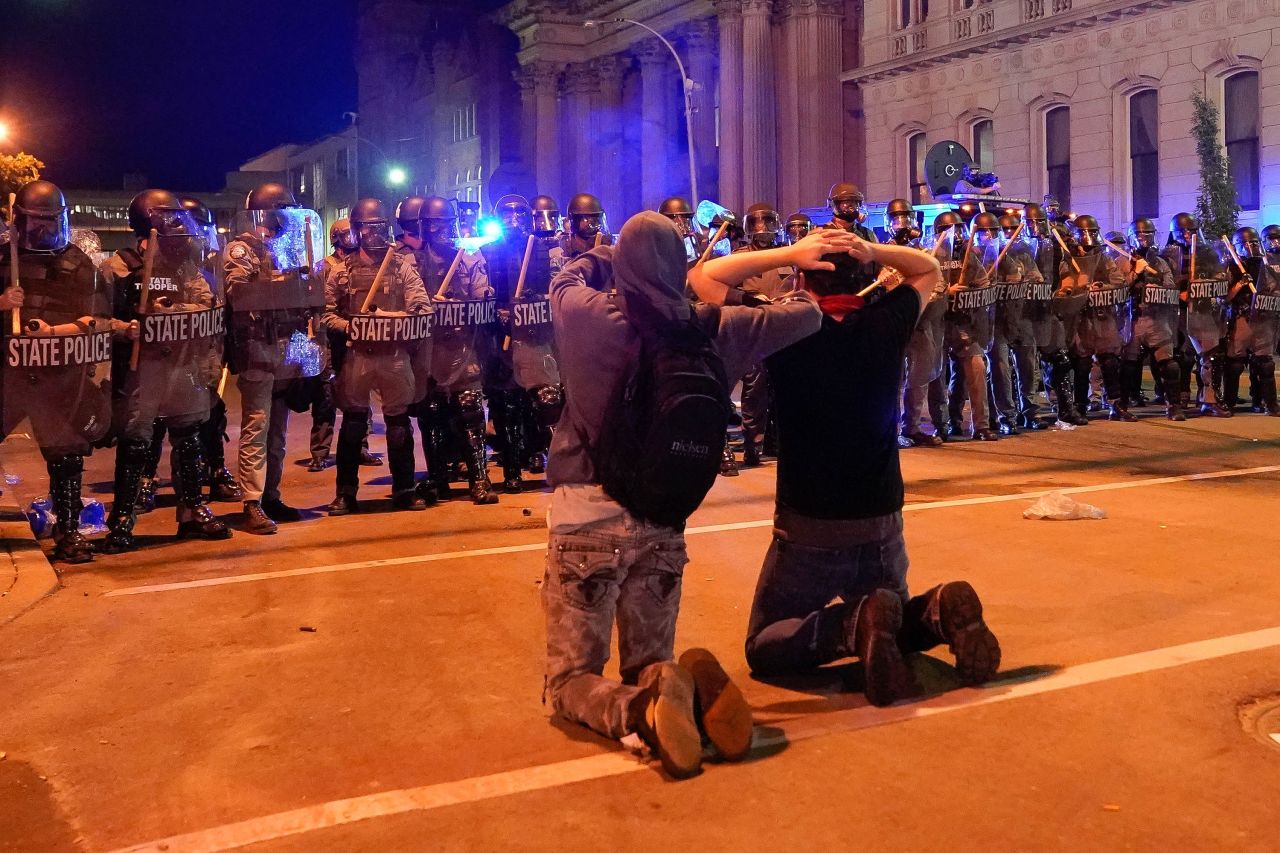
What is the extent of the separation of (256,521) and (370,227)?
2319 mm

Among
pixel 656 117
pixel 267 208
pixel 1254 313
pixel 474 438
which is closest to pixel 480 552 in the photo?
pixel 474 438

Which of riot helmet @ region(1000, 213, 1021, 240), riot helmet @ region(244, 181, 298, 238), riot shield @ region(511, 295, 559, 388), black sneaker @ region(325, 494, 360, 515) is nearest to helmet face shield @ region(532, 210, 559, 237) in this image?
riot shield @ region(511, 295, 559, 388)

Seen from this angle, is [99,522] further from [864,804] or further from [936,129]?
[936,129]

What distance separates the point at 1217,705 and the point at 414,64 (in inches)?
3238

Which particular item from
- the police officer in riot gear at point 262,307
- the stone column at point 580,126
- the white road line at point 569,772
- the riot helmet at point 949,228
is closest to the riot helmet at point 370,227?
the police officer in riot gear at point 262,307

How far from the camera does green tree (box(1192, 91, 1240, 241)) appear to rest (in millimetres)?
28141

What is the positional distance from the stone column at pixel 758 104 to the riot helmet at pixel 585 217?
35787 mm

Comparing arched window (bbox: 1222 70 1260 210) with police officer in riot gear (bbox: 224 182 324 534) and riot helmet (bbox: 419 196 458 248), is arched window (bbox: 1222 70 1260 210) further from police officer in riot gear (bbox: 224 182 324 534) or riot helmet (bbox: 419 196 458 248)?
police officer in riot gear (bbox: 224 182 324 534)

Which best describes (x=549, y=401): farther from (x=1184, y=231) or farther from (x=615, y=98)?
(x=615, y=98)

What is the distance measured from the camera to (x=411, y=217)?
33.2 ft

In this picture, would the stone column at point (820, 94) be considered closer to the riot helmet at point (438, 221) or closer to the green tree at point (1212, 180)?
the green tree at point (1212, 180)

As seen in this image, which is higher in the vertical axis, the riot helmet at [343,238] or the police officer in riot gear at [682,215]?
the police officer in riot gear at [682,215]

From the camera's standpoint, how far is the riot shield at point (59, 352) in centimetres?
770

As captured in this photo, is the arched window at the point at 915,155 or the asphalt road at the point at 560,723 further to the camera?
the arched window at the point at 915,155
